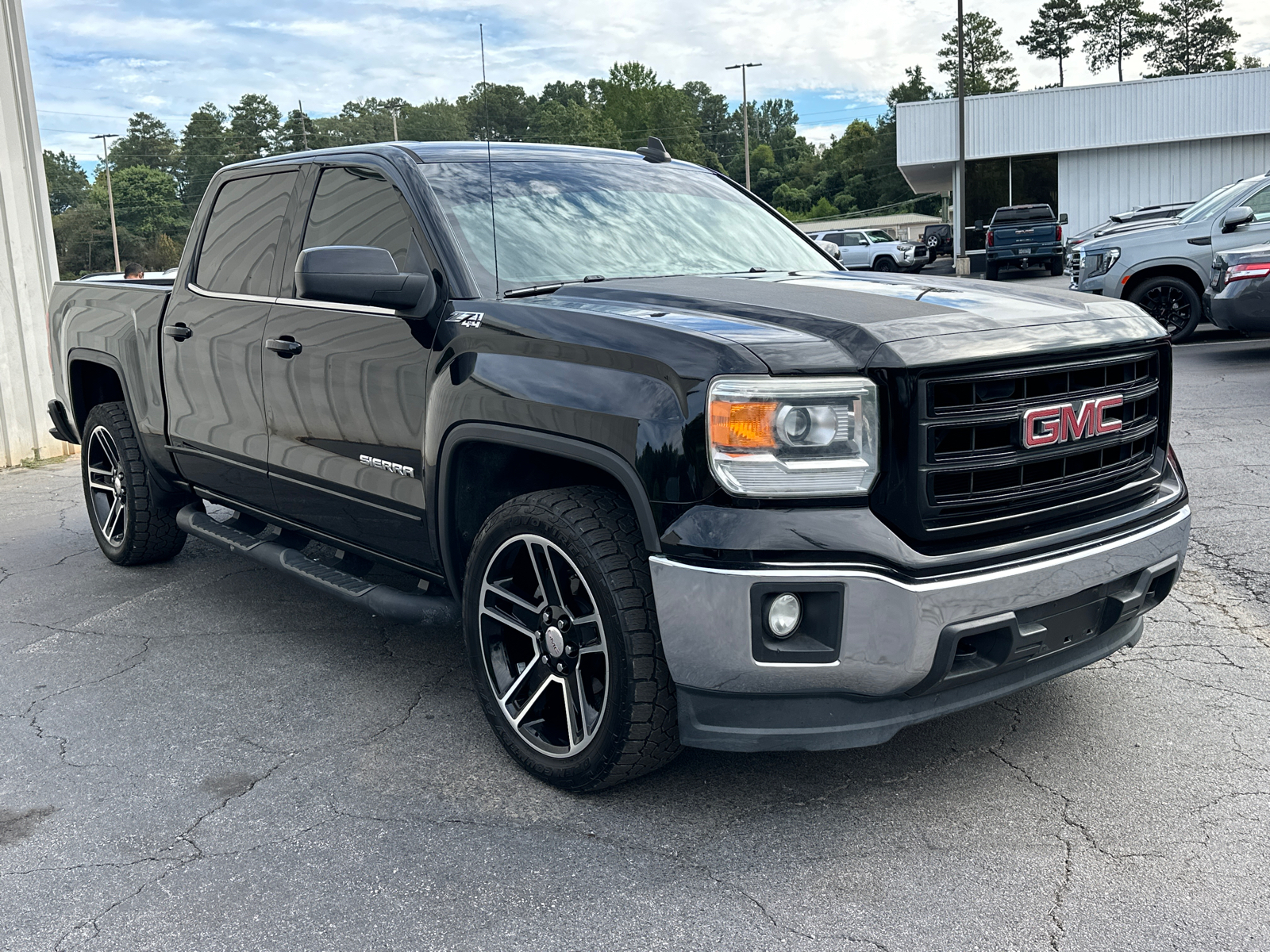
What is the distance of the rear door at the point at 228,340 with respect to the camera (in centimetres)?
460

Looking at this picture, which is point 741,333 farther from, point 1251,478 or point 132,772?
point 1251,478

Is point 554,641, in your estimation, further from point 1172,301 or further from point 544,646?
point 1172,301

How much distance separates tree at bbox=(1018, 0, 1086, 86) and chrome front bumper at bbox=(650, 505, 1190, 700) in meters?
112

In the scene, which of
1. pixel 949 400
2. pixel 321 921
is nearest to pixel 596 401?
pixel 949 400

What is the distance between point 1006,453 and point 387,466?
79.0 inches

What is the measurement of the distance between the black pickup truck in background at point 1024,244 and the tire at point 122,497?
88.3 ft

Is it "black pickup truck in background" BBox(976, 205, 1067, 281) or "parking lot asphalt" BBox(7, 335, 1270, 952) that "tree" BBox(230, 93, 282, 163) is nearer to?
"black pickup truck in background" BBox(976, 205, 1067, 281)

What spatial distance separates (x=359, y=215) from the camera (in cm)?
420

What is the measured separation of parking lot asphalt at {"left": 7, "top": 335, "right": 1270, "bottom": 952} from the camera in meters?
2.67

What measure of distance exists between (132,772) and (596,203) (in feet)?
8.09

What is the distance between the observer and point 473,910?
2.75 meters

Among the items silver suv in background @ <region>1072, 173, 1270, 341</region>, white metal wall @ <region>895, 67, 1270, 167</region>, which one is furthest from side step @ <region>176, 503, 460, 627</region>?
white metal wall @ <region>895, 67, 1270, 167</region>

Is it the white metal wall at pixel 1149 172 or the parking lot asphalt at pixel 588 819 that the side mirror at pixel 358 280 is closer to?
the parking lot asphalt at pixel 588 819

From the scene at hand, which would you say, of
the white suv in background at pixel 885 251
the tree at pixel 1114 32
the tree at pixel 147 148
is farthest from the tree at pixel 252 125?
the tree at pixel 1114 32
